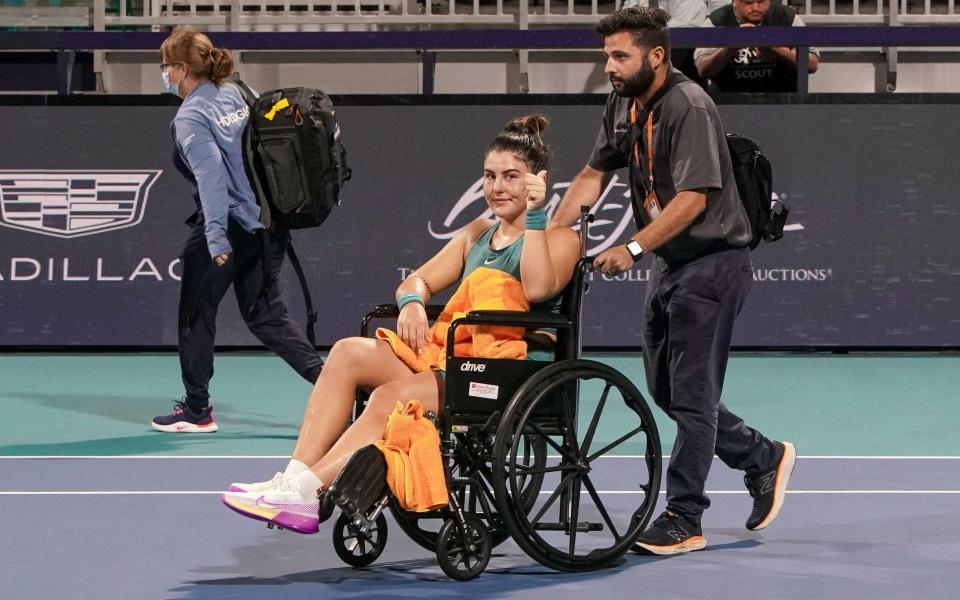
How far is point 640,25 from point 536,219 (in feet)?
2.41

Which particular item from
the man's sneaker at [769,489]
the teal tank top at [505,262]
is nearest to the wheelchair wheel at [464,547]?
the teal tank top at [505,262]

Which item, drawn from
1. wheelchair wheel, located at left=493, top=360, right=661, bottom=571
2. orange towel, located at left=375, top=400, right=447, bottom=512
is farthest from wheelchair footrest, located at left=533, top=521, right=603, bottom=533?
orange towel, located at left=375, top=400, right=447, bottom=512

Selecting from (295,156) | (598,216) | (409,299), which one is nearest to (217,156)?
(295,156)

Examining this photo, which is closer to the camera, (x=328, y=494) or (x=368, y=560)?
(x=328, y=494)

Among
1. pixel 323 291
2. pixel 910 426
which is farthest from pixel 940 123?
pixel 323 291

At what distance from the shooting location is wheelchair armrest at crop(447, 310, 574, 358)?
5113 millimetres

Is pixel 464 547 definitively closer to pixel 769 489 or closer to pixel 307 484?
pixel 307 484

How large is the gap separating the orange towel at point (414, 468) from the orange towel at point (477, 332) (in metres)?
0.39

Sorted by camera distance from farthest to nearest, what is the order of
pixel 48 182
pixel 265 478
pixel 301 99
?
pixel 48 182, pixel 301 99, pixel 265 478

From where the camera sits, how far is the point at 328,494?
5.01 m

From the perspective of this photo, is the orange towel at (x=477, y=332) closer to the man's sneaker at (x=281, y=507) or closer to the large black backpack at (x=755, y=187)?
the man's sneaker at (x=281, y=507)

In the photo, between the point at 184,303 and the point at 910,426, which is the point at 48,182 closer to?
the point at 184,303

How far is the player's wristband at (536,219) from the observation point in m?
5.38

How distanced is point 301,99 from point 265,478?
178 cm
